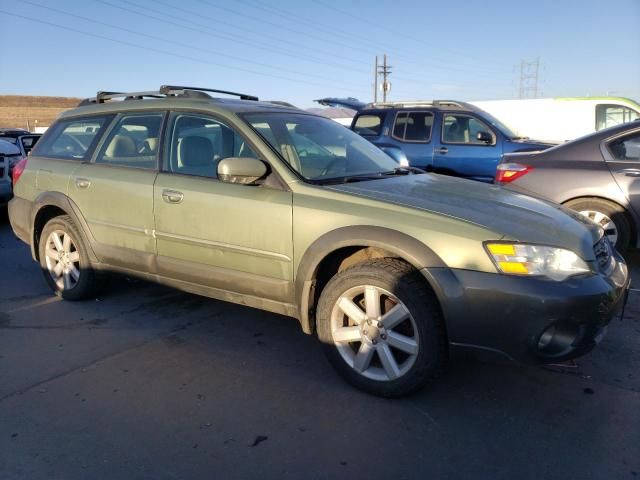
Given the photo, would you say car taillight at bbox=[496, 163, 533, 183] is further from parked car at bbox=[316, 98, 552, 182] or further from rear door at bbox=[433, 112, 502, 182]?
rear door at bbox=[433, 112, 502, 182]

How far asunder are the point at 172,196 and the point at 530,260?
92.7 inches

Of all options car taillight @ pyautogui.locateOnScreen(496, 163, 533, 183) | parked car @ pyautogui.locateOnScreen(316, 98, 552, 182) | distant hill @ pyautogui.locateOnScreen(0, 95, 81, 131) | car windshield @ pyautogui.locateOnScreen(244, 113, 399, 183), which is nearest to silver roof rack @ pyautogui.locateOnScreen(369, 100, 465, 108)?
parked car @ pyautogui.locateOnScreen(316, 98, 552, 182)

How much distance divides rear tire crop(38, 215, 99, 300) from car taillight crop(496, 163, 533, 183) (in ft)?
13.8

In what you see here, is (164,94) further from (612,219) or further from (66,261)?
(612,219)

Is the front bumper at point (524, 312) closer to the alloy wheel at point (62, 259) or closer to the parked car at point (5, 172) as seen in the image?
the alloy wheel at point (62, 259)

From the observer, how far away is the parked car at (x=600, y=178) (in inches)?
203

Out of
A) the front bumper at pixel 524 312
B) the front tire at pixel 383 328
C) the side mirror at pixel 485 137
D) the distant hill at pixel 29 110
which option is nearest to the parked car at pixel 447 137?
the side mirror at pixel 485 137

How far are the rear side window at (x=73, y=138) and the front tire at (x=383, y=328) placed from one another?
8.48ft

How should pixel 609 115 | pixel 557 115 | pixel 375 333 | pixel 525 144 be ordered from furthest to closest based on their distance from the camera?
pixel 557 115
pixel 609 115
pixel 525 144
pixel 375 333

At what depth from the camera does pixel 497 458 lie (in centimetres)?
242

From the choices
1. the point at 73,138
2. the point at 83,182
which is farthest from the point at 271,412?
the point at 73,138

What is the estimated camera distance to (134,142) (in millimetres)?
4156

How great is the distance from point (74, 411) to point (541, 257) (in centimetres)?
256

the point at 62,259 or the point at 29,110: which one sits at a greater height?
the point at 29,110
